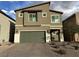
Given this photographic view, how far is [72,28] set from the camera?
3027 cm

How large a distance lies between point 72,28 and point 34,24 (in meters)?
7.14

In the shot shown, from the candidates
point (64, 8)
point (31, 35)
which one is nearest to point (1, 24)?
point (31, 35)

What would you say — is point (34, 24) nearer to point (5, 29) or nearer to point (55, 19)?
point (55, 19)

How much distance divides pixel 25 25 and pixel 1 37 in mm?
4142

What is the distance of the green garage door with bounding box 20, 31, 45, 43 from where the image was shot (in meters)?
27.0

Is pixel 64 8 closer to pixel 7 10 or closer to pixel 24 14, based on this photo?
pixel 24 14

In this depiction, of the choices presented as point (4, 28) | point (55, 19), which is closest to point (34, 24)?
point (55, 19)

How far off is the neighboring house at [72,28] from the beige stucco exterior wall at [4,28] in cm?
1057

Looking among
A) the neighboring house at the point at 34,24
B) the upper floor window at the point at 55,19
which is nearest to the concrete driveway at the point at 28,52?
the neighboring house at the point at 34,24

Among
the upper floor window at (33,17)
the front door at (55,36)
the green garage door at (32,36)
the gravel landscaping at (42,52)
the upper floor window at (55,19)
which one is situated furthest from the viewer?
the front door at (55,36)

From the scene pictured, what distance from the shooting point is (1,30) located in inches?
1062

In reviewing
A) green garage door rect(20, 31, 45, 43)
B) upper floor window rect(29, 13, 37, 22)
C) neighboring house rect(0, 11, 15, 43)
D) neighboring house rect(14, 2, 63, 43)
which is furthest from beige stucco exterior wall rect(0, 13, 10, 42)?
upper floor window rect(29, 13, 37, 22)

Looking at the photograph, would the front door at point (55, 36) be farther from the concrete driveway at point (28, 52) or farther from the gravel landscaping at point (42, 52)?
the concrete driveway at point (28, 52)

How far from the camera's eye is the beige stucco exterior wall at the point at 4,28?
89.5 ft
